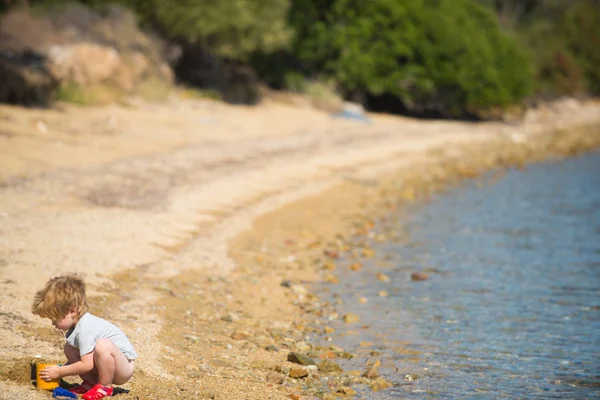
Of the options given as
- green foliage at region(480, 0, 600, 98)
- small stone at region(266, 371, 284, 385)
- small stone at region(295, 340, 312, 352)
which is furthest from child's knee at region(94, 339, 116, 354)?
green foliage at region(480, 0, 600, 98)

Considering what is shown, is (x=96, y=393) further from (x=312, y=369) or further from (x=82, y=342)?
(x=312, y=369)

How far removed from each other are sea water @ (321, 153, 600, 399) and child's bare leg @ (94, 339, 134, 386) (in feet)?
7.50

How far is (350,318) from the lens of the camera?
30.6 ft

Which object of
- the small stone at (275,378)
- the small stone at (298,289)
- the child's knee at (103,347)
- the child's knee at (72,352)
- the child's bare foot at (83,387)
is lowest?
the small stone at (298,289)

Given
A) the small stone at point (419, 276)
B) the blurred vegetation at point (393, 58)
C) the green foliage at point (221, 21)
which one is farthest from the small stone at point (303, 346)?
the blurred vegetation at point (393, 58)

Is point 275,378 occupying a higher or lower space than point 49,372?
lower

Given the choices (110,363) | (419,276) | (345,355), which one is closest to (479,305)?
(419,276)

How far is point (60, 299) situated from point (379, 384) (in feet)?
10.2

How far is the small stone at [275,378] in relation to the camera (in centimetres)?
714

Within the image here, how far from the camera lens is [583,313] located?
1005cm

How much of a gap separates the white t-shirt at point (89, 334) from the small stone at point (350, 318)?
3970 millimetres

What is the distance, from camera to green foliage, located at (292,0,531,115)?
30.8 meters

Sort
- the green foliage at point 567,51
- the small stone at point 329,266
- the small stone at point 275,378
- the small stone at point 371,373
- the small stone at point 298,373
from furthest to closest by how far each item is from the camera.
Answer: the green foliage at point 567,51 < the small stone at point 329,266 < the small stone at point 371,373 < the small stone at point 298,373 < the small stone at point 275,378

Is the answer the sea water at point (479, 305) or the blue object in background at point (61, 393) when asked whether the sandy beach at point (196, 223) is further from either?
the sea water at point (479, 305)
